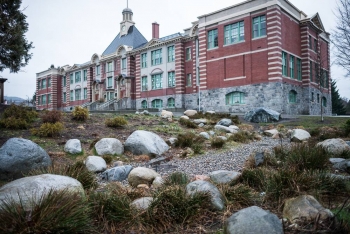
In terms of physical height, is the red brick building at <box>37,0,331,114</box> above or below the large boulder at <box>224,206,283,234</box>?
above

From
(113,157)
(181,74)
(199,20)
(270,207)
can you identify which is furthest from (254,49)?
(270,207)

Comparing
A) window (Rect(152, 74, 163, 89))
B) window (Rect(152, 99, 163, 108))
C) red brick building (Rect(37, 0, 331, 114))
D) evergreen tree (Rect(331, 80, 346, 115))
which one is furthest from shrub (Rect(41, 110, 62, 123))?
evergreen tree (Rect(331, 80, 346, 115))

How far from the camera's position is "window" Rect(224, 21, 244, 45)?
29.7m

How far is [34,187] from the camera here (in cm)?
395

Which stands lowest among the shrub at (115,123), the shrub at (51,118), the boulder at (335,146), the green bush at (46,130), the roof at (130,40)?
the boulder at (335,146)

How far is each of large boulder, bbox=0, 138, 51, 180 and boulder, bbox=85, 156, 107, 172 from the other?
1.25 metres

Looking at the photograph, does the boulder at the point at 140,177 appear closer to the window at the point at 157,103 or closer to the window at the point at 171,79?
the window at the point at 171,79

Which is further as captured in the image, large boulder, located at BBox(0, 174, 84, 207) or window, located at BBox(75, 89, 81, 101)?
window, located at BBox(75, 89, 81, 101)

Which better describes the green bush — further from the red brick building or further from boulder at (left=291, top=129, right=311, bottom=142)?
the red brick building

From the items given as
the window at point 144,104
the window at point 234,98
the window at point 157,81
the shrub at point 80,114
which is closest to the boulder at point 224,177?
the shrub at point 80,114

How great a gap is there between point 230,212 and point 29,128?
10456 mm

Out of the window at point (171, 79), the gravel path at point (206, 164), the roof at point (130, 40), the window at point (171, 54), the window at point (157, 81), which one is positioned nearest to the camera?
the gravel path at point (206, 164)

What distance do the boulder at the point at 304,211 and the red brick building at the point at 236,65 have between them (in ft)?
62.9

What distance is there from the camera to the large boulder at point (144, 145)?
992 centimetres
